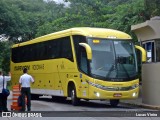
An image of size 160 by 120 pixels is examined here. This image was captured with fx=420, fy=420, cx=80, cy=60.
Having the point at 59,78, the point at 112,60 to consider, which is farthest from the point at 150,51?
the point at 59,78

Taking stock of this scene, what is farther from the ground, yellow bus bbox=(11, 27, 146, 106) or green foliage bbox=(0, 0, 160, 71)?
green foliage bbox=(0, 0, 160, 71)

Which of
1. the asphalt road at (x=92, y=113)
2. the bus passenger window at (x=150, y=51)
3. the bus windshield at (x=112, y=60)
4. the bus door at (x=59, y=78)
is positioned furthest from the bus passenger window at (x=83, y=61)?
the bus passenger window at (x=150, y=51)

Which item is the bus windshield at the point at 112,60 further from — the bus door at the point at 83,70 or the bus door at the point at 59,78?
the bus door at the point at 59,78

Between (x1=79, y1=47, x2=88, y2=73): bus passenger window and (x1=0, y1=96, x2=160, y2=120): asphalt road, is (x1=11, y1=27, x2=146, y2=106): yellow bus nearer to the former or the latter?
(x1=79, y1=47, x2=88, y2=73): bus passenger window

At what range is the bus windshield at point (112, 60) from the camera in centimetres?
1952

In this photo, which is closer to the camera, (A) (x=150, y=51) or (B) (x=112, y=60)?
(B) (x=112, y=60)

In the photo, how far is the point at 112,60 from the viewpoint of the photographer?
19656 mm

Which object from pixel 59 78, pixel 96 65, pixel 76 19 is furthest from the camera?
pixel 76 19

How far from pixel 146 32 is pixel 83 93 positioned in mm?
5513

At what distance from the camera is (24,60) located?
29.1m

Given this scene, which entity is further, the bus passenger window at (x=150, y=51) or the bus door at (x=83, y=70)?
the bus passenger window at (x=150, y=51)

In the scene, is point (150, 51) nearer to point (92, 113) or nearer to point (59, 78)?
point (59, 78)

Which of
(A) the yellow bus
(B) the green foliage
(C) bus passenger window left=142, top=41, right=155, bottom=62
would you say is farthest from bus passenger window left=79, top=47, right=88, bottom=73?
(B) the green foliage

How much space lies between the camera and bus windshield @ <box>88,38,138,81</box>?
19516mm
